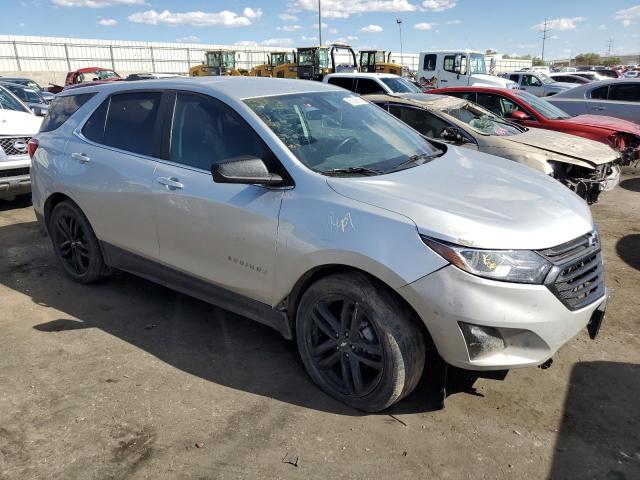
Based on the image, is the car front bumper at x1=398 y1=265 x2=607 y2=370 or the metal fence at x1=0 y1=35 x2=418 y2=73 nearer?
the car front bumper at x1=398 y1=265 x2=607 y2=370

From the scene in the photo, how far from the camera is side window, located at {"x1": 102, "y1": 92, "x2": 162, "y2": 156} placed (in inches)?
151

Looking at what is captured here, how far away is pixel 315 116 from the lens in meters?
3.54

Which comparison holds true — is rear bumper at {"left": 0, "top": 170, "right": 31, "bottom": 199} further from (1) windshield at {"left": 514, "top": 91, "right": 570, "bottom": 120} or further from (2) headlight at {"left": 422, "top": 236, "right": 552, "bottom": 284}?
(1) windshield at {"left": 514, "top": 91, "right": 570, "bottom": 120}

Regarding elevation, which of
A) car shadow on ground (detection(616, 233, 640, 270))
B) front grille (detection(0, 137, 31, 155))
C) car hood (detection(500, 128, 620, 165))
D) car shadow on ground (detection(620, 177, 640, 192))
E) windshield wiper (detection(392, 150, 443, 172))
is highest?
windshield wiper (detection(392, 150, 443, 172))

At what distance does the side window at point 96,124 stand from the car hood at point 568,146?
4.94 meters

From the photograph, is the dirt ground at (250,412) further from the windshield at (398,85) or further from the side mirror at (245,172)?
the windshield at (398,85)

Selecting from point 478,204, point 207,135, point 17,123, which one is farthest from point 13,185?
point 478,204

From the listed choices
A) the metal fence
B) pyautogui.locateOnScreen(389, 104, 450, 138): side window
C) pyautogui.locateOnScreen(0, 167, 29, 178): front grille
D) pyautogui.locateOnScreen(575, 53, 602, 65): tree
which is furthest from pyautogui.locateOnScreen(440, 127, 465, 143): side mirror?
pyautogui.locateOnScreen(575, 53, 602, 65): tree

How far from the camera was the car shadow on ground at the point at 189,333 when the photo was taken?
10.4 ft

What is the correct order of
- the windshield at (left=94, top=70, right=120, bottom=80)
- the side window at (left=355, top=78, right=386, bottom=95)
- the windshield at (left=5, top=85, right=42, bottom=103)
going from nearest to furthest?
1. the side window at (left=355, top=78, right=386, bottom=95)
2. the windshield at (left=5, top=85, right=42, bottom=103)
3. the windshield at (left=94, top=70, right=120, bottom=80)

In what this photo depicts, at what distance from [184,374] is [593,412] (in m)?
2.46

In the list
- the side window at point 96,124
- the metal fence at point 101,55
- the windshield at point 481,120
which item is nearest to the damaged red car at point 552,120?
the windshield at point 481,120

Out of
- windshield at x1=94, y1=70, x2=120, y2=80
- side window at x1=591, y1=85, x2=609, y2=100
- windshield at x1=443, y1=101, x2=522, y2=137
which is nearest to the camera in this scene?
windshield at x1=443, y1=101, x2=522, y2=137

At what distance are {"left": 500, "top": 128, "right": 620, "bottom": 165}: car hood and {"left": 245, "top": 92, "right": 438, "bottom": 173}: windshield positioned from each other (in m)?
3.38
